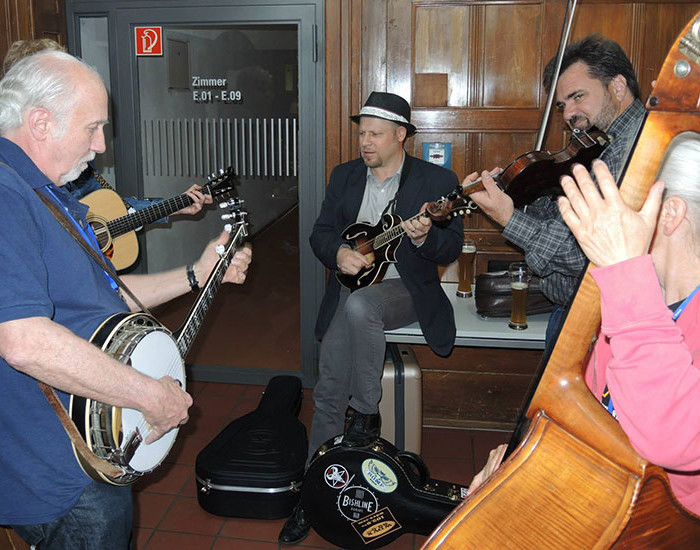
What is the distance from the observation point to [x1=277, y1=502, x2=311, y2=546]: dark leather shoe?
2.74m

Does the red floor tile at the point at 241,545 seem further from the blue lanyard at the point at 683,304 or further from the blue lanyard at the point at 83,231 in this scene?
the blue lanyard at the point at 683,304

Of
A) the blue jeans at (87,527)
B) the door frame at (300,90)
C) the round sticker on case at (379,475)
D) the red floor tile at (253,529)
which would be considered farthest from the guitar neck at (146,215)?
the blue jeans at (87,527)

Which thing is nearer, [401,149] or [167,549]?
[167,549]

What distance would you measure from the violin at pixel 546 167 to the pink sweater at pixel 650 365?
186 centimetres

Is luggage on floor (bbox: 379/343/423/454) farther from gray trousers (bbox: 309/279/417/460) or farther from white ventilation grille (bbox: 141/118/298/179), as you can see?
white ventilation grille (bbox: 141/118/298/179)

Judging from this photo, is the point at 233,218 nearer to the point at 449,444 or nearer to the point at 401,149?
the point at 401,149

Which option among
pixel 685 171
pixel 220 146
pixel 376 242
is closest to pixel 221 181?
pixel 220 146

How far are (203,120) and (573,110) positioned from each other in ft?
7.57

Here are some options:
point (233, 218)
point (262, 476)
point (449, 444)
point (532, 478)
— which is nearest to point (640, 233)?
point (532, 478)

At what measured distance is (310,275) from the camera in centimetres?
407

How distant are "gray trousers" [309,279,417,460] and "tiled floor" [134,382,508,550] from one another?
51 centimetres

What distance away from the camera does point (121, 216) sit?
3422 millimetres

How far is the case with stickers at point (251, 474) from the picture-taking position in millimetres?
2854

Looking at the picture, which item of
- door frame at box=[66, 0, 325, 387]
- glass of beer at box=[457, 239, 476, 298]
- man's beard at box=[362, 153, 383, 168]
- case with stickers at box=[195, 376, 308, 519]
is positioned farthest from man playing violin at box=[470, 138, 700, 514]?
door frame at box=[66, 0, 325, 387]
